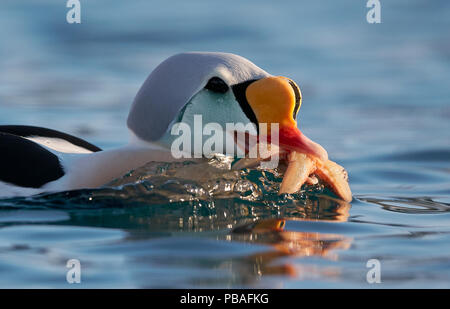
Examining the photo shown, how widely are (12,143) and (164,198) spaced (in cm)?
77

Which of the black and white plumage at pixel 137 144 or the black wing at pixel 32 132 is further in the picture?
the black wing at pixel 32 132

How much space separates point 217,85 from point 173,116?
0.84 feet

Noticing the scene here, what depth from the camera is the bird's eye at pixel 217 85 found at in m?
4.26

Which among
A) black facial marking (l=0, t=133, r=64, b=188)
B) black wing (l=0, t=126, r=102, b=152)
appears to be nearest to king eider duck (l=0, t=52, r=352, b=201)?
black facial marking (l=0, t=133, r=64, b=188)

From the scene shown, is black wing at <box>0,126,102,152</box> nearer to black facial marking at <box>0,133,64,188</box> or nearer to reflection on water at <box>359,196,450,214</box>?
black facial marking at <box>0,133,64,188</box>

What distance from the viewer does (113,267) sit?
338 cm

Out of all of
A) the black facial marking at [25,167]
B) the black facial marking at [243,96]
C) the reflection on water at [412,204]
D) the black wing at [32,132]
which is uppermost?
the black facial marking at [243,96]

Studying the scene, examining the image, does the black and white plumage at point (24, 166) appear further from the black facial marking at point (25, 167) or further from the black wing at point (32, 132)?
the black wing at point (32, 132)

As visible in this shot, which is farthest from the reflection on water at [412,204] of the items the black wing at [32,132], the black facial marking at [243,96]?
the black wing at [32,132]

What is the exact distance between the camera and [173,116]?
426cm

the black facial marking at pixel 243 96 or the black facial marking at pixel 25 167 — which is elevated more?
the black facial marking at pixel 243 96

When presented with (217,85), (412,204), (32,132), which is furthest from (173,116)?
(412,204)
